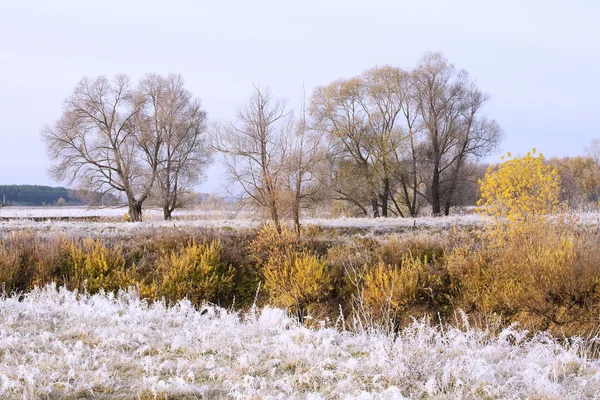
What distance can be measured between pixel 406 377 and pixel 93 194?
26777 millimetres

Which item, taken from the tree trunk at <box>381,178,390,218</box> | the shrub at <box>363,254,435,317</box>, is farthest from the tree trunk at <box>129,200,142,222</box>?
the shrub at <box>363,254,435,317</box>

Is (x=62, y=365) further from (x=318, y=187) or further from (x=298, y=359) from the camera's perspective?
(x=318, y=187)

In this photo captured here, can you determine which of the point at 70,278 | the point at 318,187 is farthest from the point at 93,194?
the point at 70,278

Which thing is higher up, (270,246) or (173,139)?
(173,139)

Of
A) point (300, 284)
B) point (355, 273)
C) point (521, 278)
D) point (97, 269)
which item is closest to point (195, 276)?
point (97, 269)

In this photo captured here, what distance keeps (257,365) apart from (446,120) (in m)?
29.7

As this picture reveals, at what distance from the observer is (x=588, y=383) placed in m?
4.37

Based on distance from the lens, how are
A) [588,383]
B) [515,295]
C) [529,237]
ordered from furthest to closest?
[529,237]
[515,295]
[588,383]

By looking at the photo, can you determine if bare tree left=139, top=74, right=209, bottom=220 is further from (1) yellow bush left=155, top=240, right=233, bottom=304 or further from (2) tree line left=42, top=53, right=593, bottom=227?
(1) yellow bush left=155, top=240, right=233, bottom=304

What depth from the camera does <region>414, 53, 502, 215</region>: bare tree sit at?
3145 centimetres

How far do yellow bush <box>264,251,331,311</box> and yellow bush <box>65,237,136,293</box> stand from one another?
9.28ft

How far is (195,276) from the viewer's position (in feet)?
34.3

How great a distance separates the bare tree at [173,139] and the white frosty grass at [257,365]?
23.5 meters

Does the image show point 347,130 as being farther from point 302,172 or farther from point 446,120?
point 302,172
